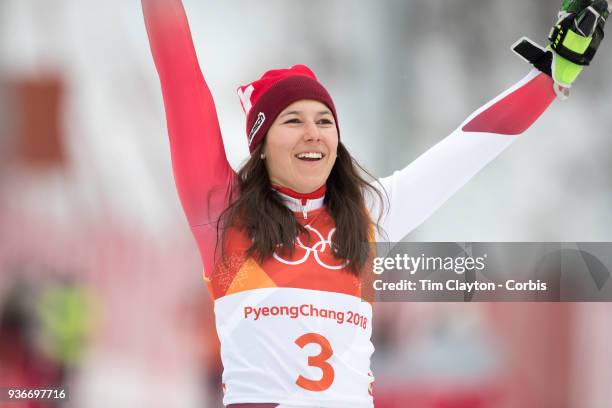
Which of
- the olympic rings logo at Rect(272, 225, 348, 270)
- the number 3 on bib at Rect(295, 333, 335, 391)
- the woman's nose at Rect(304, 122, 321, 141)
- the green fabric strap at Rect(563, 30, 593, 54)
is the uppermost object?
the green fabric strap at Rect(563, 30, 593, 54)

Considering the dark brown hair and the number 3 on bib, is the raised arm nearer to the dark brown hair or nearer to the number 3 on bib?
the dark brown hair

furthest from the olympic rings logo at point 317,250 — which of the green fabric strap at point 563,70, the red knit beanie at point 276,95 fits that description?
the green fabric strap at point 563,70

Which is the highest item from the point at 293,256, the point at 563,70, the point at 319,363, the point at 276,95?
the point at 563,70

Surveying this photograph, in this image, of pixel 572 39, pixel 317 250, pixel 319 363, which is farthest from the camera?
pixel 572 39

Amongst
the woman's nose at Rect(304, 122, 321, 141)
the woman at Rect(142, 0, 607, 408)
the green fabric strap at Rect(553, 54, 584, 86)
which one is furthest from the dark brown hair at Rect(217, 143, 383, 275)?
the green fabric strap at Rect(553, 54, 584, 86)

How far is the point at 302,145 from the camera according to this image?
1976 mm

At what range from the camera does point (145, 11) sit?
2090mm

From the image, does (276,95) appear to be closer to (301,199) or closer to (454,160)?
(301,199)

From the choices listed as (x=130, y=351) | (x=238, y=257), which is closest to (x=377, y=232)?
(x=238, y=257)

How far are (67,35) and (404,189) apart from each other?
72.8 inches

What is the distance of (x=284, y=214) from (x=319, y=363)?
1.09 feet

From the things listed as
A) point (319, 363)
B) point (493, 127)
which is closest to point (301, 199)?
point (319, 363)

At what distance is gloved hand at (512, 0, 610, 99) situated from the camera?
2.12m

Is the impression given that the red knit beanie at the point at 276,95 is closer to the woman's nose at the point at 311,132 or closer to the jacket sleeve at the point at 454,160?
the woman's nose at the point at 311,132
